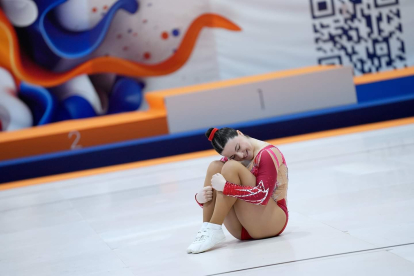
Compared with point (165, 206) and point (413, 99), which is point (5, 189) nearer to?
point (165, 206)

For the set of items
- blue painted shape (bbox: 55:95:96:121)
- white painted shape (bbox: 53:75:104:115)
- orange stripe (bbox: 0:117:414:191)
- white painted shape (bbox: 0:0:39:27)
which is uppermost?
white painted shape (bbox: 0:0:39:27)

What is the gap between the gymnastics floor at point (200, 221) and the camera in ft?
7.53

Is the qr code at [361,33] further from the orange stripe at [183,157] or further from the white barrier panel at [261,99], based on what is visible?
the orange stripe at [183,157]

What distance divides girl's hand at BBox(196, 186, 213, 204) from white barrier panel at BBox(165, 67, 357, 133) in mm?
3714

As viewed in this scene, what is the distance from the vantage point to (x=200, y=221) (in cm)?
325

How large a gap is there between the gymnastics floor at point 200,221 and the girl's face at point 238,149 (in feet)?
1.25

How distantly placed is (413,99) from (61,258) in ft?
14.6

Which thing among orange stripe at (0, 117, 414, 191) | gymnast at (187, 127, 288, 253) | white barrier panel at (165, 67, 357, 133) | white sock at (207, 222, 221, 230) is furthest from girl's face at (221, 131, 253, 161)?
white barrier panel at (165, 67, 357, 133)

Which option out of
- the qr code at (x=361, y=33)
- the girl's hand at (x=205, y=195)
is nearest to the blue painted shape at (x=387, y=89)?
the qr code at (x=361, y=33)

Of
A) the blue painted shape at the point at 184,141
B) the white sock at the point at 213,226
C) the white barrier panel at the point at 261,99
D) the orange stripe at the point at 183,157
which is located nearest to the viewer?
the white sock at the point at 213,226

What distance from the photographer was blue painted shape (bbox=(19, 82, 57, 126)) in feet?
23.8

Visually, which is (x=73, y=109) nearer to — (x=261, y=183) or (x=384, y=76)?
(x=384, y=76)

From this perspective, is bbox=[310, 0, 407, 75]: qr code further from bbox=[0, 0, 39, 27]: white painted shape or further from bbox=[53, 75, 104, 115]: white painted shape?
bbox=[0, 0, 39, 27]: white painted shape

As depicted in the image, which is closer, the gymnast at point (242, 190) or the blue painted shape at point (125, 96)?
the gymnast at point (242, 190)
